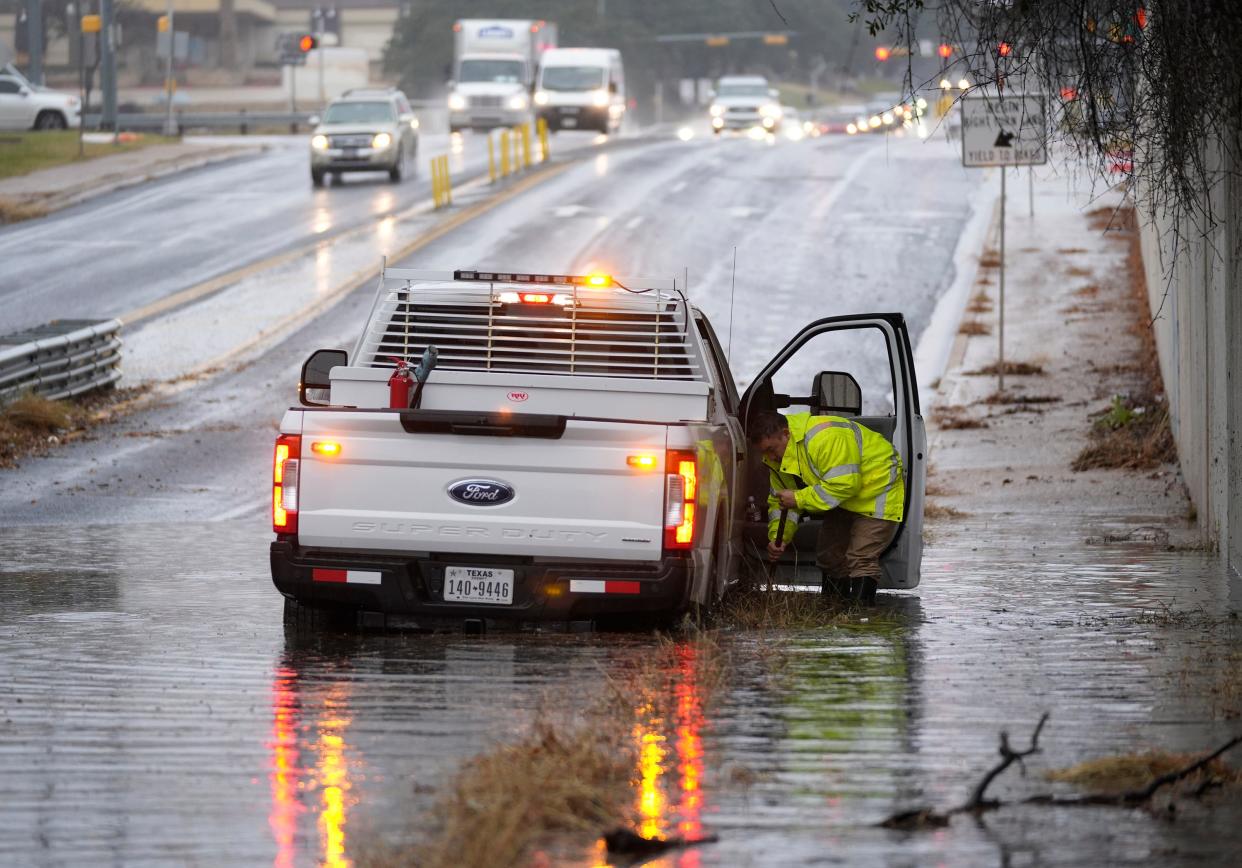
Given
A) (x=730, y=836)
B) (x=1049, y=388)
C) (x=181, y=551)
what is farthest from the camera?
(x=1049, y=388)

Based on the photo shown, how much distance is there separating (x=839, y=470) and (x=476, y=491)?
231 centimetres

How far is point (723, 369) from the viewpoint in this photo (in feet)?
38.6

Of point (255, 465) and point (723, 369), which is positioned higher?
point (723, 369)

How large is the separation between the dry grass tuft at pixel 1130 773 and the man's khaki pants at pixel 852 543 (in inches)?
171

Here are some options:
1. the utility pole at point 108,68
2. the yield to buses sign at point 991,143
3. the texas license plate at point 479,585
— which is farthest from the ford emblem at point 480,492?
the utility pole at point 108,68

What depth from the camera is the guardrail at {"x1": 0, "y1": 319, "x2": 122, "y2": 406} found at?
68.2ft

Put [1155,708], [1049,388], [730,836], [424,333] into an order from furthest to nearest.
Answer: [1049,388], [424,333], [1155,708], [730,836]

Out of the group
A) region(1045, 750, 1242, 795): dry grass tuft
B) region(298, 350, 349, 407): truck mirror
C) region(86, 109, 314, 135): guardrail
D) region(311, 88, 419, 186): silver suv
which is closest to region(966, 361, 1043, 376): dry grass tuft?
region(298, 350, 349, 407): truck mirror

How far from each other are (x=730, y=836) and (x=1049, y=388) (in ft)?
54.5

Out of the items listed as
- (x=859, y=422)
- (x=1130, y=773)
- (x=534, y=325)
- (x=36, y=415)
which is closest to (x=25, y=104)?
(x=36, y=415)

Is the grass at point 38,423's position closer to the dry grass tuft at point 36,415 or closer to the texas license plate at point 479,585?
the dry grass tuft at point 36,415

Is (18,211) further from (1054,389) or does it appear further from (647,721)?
(647,721)

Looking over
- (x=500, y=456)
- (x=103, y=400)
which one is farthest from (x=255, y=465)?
(x=500, y=456)

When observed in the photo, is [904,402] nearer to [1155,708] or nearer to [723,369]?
[723,369]
